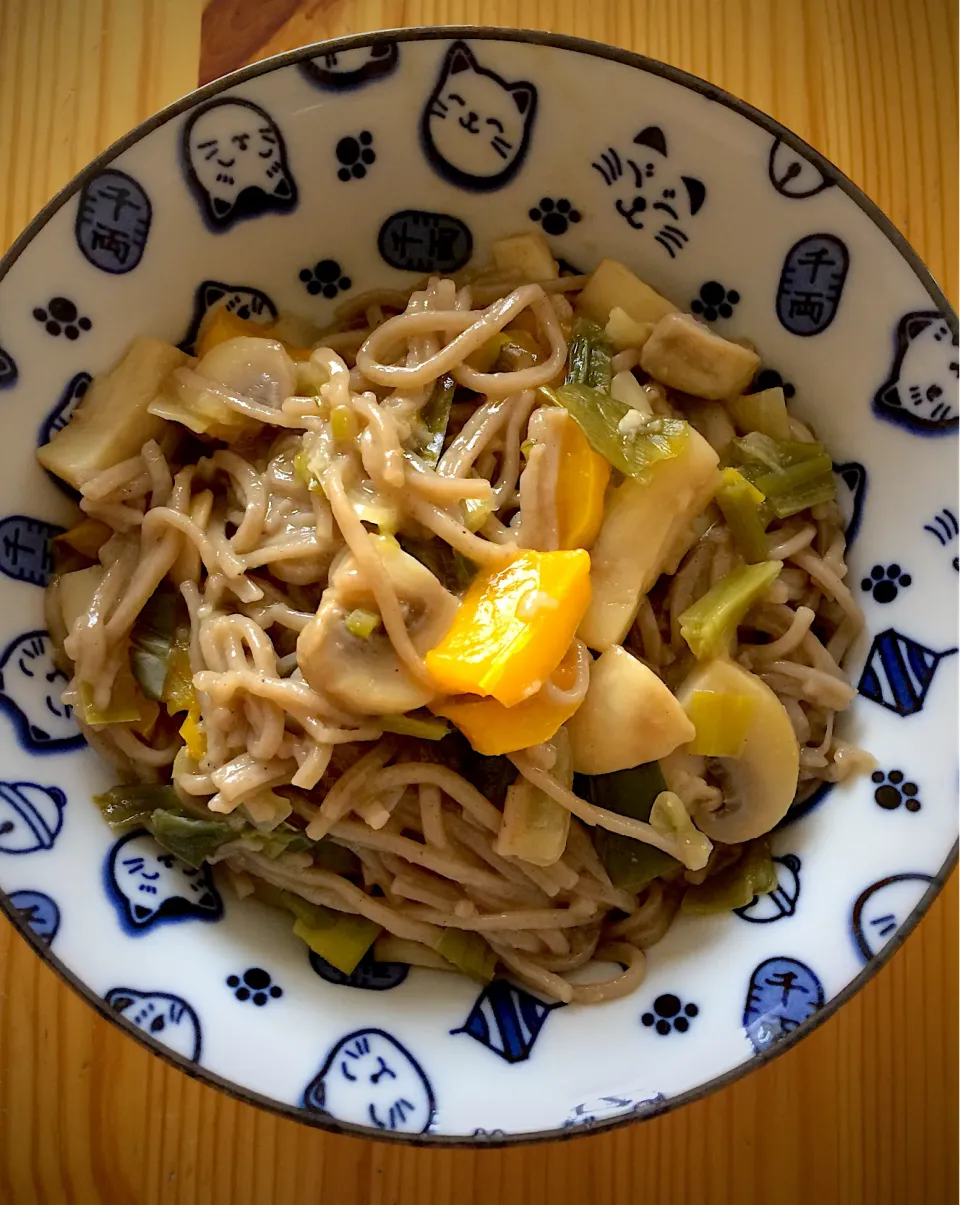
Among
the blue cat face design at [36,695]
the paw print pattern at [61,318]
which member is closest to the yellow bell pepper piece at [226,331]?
the paw print pattern at [61,318]

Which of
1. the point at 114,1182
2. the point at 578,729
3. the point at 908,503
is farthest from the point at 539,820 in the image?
the point at 114,1182

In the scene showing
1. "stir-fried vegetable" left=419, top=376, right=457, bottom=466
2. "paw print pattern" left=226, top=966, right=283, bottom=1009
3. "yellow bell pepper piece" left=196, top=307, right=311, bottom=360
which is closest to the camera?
"paw print pattern" left=226, top=966, right=283, bottom=1009

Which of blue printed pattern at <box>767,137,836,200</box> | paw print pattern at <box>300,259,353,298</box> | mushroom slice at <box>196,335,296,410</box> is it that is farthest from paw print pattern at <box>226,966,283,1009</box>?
blue printed pattern at <box>767,137,836,200</box>

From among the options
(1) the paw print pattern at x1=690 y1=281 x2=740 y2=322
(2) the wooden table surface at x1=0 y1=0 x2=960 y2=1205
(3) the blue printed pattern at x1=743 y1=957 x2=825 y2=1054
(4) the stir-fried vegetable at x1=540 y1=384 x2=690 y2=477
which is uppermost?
(1) the paw print pattern at x1=690 y1=281 x2=740 y2=322

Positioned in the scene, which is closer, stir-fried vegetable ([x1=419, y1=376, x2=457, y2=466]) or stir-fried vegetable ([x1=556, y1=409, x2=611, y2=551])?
stir-fried vegetable ([x1=556, y1=409, x2=611, y2=551])

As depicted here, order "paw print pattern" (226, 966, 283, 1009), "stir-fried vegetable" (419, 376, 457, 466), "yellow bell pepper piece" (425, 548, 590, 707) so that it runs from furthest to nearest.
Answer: "stir-fried vegetable" (419, 376, 457, 466), "paw print pattern" (226, 966, 283, 1009), "yellow bell pepper piece" (425, 548, 590, 707)

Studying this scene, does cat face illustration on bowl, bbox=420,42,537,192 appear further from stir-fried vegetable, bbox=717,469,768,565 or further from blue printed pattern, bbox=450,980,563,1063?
blue printed pattern, bbox=450,980,563,1063

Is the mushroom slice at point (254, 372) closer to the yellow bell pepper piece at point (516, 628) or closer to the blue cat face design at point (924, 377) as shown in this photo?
the yellow bell pepper piece at point (516, 628)
